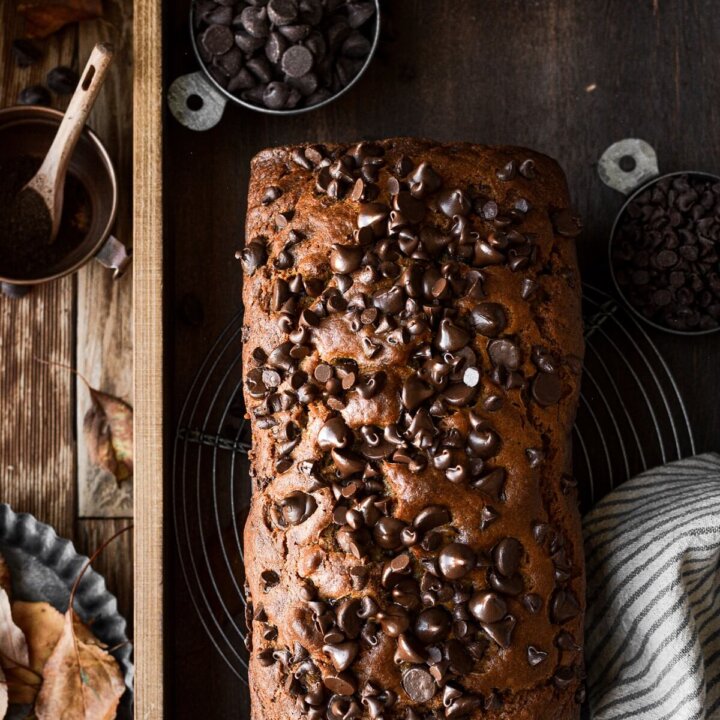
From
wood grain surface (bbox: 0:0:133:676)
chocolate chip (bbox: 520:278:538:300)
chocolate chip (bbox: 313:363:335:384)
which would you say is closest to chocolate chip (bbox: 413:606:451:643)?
chocolate chip (bbox: 313:363:335:384)

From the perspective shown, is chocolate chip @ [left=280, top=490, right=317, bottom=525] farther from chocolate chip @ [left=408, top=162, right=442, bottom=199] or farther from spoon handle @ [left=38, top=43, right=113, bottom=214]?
spoon handle @ [left=38, top=43, right=113, bottom=214]

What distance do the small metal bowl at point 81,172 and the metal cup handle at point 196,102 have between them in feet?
0.77

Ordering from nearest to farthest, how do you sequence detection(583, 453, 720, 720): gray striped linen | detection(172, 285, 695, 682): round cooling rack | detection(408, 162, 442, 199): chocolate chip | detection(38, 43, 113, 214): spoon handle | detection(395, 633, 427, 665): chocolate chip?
1. detection(395, 633, 427, 665): chocolate chip
2. detection(408, 162, 442, 199): chocolate chip
3. detection(583, 453, 720, 720): gray striped linen
4. detection(38, 43, 113, 214): spoon handle
5. detection(172, 285, 695, 682): round cooling rack

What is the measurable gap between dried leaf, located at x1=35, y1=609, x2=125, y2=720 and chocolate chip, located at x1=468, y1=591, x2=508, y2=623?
920 millimetres

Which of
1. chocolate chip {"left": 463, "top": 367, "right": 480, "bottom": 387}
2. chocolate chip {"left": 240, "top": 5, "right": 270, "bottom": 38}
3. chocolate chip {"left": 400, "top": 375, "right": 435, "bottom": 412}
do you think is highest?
chocolate chip {"left": 240, "top": 5, "right": 270, "bottom": 38}

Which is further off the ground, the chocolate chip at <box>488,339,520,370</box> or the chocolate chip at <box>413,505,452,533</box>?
the chocolate chip at <box>488,339,520,370</box>

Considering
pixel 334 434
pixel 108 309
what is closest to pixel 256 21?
pixel 108 309

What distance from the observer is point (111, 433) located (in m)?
2.25

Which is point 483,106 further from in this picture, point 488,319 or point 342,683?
point 342,683

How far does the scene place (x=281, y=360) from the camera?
171 centimetres

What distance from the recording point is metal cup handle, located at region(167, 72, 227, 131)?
226cm

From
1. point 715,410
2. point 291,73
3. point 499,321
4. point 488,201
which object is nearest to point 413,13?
point 291,73

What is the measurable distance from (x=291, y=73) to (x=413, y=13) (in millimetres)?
432

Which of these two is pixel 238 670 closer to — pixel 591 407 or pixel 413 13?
pixel 591 407
